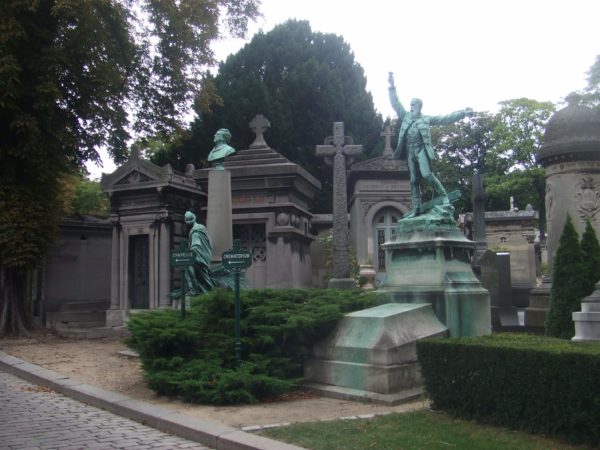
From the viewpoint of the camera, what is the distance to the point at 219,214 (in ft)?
43.0

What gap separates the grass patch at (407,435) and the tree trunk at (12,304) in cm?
1203

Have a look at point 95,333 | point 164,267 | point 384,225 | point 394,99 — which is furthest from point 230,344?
point 384,225

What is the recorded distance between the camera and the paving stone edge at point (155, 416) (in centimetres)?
523

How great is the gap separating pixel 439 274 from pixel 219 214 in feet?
19.4

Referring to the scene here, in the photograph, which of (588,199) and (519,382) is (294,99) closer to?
(588,199)

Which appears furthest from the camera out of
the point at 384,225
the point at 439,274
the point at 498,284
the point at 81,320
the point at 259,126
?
the point at 384,225

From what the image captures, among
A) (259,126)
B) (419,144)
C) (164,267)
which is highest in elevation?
(259,126)

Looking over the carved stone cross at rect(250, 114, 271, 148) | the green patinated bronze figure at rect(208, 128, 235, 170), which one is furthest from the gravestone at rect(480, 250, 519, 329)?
the carved stone cross at rect(250, 114, 271, 148)

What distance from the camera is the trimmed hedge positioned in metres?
4.83

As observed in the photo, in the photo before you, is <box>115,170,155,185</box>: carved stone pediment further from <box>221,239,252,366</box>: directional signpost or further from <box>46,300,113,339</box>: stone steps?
<box>221,239,252,366</box>: directional signpost

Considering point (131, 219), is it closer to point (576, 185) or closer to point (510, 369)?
point (576, 185)

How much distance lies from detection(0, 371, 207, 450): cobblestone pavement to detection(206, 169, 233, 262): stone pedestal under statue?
17.8 ft

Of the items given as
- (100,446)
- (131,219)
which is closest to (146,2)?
(131,219)

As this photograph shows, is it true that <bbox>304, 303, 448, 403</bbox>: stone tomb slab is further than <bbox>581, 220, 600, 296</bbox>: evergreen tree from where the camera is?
No
